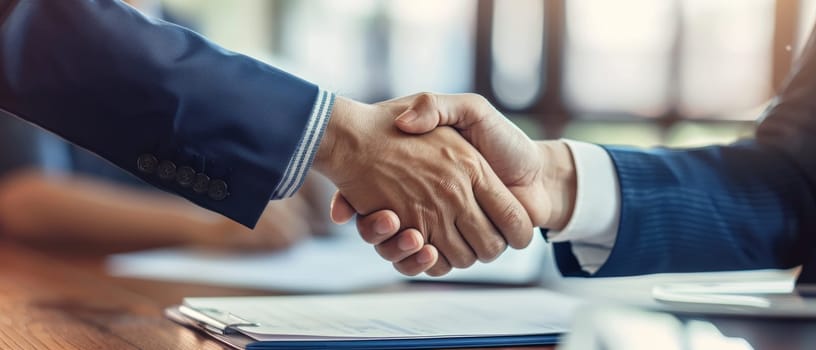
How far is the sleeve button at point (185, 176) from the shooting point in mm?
768

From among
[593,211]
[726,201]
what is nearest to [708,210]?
[726,201]

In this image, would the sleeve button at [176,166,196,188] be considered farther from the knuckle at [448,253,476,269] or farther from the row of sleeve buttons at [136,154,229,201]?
the knuckle at [448,253,476,269]

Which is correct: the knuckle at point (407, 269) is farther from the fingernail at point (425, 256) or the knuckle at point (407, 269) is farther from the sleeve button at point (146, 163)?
the sleeve button at point (146, 163)

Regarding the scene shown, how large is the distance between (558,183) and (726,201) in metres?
0.20

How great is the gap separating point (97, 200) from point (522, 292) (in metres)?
1.07

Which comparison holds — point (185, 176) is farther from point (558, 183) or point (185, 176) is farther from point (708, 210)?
point (708, 210)

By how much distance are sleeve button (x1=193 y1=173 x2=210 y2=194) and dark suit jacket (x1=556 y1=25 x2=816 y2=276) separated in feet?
1.33

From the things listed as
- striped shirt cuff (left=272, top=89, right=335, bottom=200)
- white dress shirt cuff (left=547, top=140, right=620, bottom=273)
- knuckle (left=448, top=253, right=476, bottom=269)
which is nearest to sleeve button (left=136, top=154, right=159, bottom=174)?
striped shirt cuff (left=272, top=89, right=335, bottom=200)

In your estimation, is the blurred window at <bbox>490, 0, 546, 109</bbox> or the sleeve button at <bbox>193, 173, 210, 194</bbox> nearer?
the sleeve button at <bbox>193, 173, 210, 194</bbox>

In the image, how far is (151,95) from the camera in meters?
0.74

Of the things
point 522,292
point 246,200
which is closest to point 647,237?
point 522,292

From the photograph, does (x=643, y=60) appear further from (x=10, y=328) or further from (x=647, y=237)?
(x=10, y=328)

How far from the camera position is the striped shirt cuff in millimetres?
786

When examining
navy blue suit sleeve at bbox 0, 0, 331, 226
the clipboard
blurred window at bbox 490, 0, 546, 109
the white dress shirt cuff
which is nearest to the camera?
the clipboard
